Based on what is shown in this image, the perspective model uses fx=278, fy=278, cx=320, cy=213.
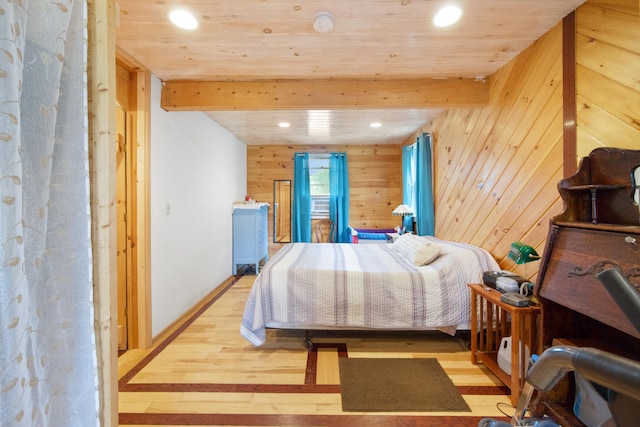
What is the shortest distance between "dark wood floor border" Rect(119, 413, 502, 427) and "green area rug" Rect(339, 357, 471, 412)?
0.20 ft

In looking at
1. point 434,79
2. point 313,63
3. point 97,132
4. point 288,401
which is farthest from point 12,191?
point 434,79

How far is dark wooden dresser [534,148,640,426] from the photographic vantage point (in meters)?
1.11

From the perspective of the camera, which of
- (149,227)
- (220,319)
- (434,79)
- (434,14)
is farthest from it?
(220,319)

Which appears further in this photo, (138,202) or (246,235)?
(246,235)

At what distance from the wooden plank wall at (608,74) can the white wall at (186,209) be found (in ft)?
9.99

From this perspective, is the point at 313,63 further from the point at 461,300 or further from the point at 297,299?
the point at 461,300

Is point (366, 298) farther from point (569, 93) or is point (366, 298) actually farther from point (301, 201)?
point (301, 201)

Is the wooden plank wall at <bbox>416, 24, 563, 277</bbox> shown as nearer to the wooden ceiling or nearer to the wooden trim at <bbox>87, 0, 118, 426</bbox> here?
the wooden ceiling

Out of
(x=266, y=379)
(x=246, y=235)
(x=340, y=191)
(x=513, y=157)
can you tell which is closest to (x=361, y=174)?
(x=340, y=191)

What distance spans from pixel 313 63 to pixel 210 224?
242 centimetres

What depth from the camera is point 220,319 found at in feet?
9.41

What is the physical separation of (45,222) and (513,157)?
2.67 metres

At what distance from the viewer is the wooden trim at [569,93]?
1627 mm

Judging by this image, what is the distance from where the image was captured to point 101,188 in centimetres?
92
